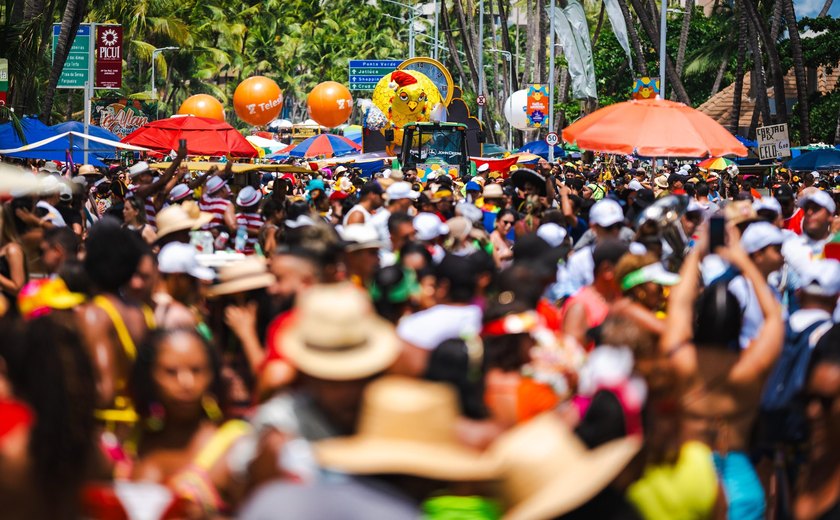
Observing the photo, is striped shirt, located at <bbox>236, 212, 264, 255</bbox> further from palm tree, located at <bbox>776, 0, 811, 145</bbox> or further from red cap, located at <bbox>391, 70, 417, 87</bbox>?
red cap, located at <bbox>391, 70, 417, 87</bbox>

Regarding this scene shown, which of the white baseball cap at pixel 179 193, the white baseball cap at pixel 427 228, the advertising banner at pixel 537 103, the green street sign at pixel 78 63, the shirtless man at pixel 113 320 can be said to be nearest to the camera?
the shirtless man at pixel 113 320

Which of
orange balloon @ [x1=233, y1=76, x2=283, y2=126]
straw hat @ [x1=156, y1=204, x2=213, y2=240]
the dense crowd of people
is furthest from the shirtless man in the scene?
orange balloon @ [x1=233, y1=76, x2=283, y2=126]

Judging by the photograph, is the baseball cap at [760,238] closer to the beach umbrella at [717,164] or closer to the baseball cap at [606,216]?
the baseball cap at [606,216]

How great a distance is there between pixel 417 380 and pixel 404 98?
1284 inches

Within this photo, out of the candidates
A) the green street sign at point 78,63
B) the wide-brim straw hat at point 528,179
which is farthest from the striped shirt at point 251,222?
the green street sign at point 78,63

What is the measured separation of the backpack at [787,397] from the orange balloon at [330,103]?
39040mm

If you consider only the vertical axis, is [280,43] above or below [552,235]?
above

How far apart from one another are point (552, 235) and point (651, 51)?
51551 mm

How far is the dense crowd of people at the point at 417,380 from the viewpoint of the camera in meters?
3.44

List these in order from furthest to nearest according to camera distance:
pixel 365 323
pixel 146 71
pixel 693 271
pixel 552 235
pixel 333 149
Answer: pixel 146 71 < pixel 333 149 < pixel 552 235 < pixel 693 271 < pixel 365 323

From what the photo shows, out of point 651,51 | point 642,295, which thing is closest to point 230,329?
point 642,295

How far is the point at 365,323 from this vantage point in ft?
12.2

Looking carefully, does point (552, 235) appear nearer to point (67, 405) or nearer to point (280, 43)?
point (67, 405)

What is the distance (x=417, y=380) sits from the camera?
4.48 metres
